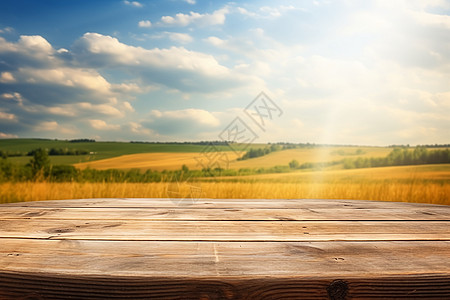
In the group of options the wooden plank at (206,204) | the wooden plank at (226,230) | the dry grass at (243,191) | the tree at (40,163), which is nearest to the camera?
the wooden plank at (226,230)

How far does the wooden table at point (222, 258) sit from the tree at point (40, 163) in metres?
4.32

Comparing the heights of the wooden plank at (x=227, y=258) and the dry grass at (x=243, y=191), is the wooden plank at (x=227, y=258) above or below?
above

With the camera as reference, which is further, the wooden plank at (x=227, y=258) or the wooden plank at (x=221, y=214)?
the wooden plank at (x=221, y=214)

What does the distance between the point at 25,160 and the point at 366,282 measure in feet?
21.5

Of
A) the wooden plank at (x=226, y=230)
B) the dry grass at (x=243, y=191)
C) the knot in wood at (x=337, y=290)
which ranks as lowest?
the dry grass at (x=243, y=191)

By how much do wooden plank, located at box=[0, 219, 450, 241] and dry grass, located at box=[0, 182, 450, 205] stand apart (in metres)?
2.70

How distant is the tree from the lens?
16.2 feet

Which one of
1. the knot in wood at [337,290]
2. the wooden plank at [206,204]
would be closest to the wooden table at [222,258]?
the knot in wood at [337,290]

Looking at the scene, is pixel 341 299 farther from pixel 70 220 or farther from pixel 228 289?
pixel 70 220

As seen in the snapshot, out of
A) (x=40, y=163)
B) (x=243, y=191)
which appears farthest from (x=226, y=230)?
(x=40, y=163)

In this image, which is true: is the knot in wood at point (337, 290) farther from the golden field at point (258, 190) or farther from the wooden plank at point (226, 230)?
the golden field at point (258, 190)

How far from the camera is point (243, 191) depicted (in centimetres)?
409

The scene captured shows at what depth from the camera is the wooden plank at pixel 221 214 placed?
3.98ft

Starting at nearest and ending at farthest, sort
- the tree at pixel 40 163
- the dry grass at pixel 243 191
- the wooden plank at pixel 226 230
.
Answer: the wooden plank at pixel 226 230, the dry grass at pixel 243 191, the tree at pixel 40 163
